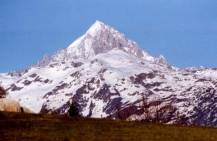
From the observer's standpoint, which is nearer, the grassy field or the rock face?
the grassy field

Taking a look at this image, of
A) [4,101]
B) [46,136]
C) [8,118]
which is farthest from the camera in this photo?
[4,101]

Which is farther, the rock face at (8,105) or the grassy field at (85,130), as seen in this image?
the rock face at (8,105)

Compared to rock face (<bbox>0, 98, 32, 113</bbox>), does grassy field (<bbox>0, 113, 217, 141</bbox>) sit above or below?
below

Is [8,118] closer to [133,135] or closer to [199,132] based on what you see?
[133,135]

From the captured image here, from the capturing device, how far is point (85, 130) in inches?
1843

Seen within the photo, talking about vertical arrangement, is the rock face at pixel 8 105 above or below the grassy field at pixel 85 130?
above

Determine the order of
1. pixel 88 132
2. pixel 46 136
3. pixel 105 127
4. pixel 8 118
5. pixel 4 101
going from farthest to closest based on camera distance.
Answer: pixel 4 101, pixel 8 118, pixel 105 127, pixel 88 132, pixel 46 136

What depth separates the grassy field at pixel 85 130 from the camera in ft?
141

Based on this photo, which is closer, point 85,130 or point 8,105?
point 85,130

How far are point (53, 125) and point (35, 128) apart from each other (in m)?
2.58

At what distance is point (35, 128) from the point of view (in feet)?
153

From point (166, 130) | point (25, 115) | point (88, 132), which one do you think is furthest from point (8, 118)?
point (166, 130)

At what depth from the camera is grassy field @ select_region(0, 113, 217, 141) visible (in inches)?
1697

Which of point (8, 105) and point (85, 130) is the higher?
point (8, 105)
